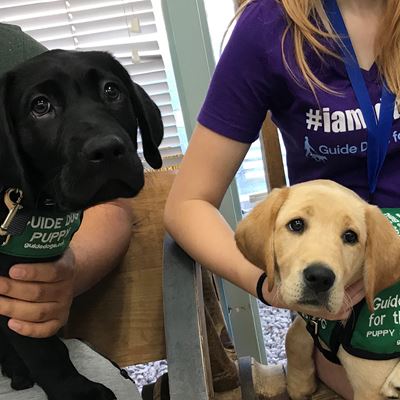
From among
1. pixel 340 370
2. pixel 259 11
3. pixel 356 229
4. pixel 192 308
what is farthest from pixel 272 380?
pixel 259 11

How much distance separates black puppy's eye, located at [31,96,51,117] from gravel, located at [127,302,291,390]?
98cm

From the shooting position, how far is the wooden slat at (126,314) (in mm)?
1100

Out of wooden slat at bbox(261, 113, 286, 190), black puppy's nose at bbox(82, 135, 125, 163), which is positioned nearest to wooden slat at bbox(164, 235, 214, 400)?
black puppy's nose at bbox(82, 135, 125, 163)

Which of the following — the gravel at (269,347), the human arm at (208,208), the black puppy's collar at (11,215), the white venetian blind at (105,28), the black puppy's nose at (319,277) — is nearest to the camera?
the black puppy's nose at (319,277)

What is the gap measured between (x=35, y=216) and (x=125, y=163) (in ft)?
0.52

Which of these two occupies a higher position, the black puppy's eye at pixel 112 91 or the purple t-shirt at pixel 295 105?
the black puppy's eye at pixel 112 91

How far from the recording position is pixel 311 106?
2.86 ft

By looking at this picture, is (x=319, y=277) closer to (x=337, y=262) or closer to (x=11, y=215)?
(x=337, y=262)

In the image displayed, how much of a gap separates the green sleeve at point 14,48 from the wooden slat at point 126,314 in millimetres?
392

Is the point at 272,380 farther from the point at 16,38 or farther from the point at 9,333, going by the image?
the point at 16,38

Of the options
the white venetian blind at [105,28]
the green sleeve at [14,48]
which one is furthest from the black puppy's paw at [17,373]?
the white venetian blind at [105,28]

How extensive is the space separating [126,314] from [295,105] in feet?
1.61

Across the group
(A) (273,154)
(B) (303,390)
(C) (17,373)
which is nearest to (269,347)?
(A) (273,154)

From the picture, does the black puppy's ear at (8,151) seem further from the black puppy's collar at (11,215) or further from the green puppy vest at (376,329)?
the green puppy vest at (376,329)
